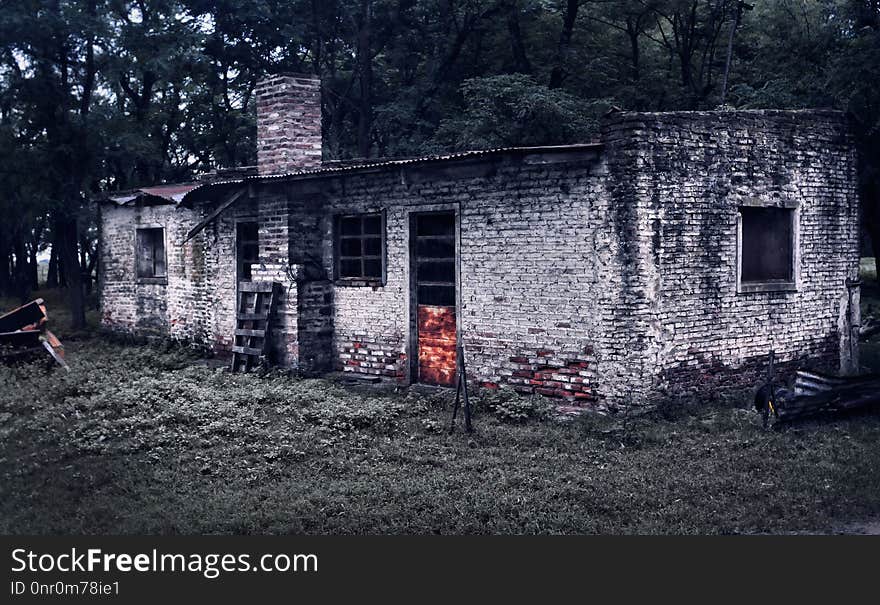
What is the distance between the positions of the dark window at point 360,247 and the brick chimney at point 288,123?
6.33 ft

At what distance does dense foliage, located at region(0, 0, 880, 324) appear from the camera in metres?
20.3

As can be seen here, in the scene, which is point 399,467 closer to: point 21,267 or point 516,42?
point 516,42

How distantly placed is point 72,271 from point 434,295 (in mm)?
13552

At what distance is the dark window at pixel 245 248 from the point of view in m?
15.2

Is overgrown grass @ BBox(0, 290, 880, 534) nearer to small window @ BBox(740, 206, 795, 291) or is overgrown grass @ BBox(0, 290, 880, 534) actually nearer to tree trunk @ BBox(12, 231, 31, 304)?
small window @ BBox(740, 206, 795, 291)

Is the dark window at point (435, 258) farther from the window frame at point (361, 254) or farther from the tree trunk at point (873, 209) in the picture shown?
the tree trunk at point (873, 209)

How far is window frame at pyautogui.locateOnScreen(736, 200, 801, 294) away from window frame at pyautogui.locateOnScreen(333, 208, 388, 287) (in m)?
4.98

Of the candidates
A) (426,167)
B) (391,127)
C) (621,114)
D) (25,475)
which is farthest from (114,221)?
(621,114)

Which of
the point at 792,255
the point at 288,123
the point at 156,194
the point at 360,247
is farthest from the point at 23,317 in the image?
the point at 792,255

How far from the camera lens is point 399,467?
832cm

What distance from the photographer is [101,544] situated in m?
5.97

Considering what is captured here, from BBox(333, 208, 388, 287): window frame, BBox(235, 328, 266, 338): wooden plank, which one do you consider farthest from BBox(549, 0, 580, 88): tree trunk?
BBox(235, 328, 266, 338): wooden plank

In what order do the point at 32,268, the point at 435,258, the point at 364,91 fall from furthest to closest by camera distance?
the point at 32,268 → the point at 364,91 → the point at 435,258

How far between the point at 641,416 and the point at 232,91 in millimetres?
21042
